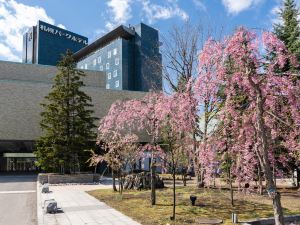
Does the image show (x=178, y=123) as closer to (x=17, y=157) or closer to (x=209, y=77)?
(x=209, y=77)

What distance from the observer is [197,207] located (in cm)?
1844

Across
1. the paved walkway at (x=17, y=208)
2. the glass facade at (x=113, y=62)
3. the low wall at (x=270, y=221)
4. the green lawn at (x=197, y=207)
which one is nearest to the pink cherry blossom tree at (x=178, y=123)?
the green lawn at (x=197, y=207)

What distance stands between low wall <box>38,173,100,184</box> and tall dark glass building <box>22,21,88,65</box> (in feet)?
333

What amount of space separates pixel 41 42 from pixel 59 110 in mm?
99988

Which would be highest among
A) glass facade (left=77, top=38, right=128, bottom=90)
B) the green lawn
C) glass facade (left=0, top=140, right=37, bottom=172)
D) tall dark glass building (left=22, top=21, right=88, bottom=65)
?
tall dark glass building (left=22, top=21, right=88, bottom=65)

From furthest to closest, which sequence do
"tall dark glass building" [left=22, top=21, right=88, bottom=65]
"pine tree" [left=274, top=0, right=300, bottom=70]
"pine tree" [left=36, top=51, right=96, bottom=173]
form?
"tall dark glass building" [left=22, top=21, right=88, bottom=65] → "pine tree" [left=36, top=51, right=96, bottom=173] → "pine tree" [left=274, top=0, right=300, bottom=70]

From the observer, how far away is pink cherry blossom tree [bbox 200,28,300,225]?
32.5 feet

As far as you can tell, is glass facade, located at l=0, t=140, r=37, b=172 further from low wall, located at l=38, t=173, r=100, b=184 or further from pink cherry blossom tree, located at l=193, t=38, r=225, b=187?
pink cherry blossom tree, located at l=193, t=38, r=225, b=187

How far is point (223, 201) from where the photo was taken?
68.0 feet

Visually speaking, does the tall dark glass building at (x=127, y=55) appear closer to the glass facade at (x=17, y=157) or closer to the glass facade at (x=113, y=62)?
the glass facade at (x=113, y=62)

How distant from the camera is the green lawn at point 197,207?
15.8 meters

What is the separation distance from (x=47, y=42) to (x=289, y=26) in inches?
4584

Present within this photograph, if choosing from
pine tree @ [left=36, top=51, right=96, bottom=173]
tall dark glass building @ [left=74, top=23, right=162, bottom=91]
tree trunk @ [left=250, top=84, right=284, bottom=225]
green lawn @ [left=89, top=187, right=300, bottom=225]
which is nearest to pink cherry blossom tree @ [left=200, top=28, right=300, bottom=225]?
tree trunk @ [left=250, top=84, right=284, bottom=225]

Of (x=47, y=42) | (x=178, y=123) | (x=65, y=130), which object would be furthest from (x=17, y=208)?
(x=47, y=42)
